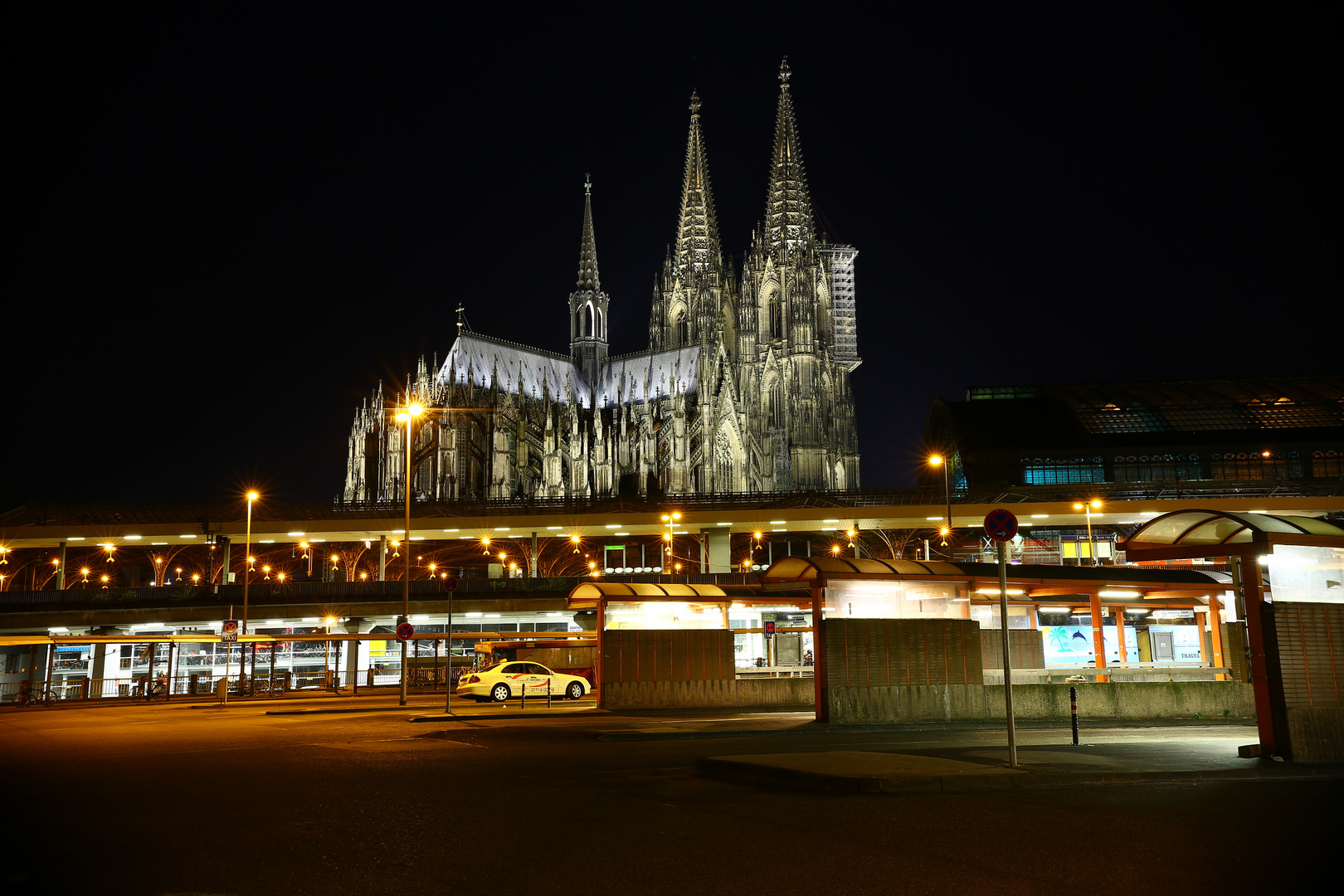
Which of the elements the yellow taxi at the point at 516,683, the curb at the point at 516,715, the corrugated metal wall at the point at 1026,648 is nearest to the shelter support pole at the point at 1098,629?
the corrugated metal wall at the point at 1026,648

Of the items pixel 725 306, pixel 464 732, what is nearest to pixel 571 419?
pixel 725 306

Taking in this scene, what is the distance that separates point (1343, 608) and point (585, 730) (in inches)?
496

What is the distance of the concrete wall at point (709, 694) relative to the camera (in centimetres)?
2527

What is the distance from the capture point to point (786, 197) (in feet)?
306

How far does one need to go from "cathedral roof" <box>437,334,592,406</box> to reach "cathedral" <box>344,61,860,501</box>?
192 millimetres

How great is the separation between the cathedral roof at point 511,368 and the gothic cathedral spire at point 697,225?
15.2 m

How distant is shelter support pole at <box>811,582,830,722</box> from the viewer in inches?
783

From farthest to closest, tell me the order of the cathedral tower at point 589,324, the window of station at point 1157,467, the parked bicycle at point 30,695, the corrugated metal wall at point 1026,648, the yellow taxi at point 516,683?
1. the cathedral tower at point 589,324
2. the window of station at point 1157,467
3. the parked bicycle at point 30,695
4. the yellow taxi at point 516,683
5. the corrugated metal wall at point 1026,648

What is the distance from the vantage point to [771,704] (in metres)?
26.3

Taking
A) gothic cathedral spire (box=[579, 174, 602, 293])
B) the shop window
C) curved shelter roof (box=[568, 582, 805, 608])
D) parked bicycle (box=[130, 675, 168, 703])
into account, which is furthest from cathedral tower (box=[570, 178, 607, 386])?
curved shelter roof (box=[568, 582, 805, 608])

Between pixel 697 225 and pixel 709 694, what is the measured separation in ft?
259

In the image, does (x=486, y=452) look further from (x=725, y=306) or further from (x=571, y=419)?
(x=725, y=306)

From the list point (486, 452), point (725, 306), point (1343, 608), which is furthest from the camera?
point (725, 306)

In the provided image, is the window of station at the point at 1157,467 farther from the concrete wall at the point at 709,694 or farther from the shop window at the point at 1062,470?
the concrete wall at the point at 709,694
